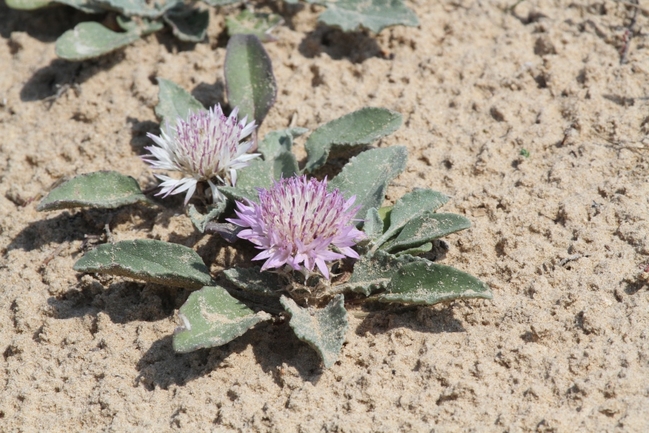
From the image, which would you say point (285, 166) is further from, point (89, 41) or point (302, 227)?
point (89, 41)

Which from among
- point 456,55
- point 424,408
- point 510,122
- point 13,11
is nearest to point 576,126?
point 510,122

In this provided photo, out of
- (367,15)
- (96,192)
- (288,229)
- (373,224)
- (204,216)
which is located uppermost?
(367,15)

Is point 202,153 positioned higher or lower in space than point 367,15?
lower

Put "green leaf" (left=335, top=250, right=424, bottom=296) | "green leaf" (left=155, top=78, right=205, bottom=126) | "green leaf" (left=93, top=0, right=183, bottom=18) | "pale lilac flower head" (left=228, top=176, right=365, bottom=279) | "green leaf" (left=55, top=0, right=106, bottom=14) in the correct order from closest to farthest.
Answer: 1. "pale lilac flower head" (left=228, top=176, right=365, bottom=279)
2. "green leaf" (left=335, top=250, right=424, bottom=296)
3. "green leaf" (left=155, top=78, right=205, bottom=126)
4. "green leaf" (left=93, top=0, right=183, bottom=18)
5. "green leaf" (left=55, top=0, right=106, bottom=14)

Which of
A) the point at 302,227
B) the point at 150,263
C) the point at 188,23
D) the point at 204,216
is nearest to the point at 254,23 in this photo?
the point at 188,23

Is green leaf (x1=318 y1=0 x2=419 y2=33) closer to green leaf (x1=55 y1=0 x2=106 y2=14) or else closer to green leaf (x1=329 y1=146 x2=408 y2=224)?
green leaf (x1=329 y1=146 x2=408 y2=224)

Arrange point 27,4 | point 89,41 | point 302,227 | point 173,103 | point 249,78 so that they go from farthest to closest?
point 27,4 < point 89,41 < point 249,78 < point 173,103 < point 302,227

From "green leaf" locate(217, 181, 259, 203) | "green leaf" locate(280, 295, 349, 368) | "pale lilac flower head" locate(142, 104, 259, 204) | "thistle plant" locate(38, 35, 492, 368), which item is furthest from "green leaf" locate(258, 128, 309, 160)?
"green leaf" locate(280, 295, 349, 368)

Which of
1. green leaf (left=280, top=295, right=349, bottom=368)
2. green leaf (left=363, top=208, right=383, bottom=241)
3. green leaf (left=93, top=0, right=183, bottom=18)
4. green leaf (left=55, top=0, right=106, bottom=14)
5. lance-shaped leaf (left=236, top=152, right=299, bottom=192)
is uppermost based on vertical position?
green leaf (left=93, top=0, right=183, bottom=18)

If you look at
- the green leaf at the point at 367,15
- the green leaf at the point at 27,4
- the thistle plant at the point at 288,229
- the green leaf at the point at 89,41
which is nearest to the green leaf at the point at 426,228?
the thistle plant at the point at 288,229
